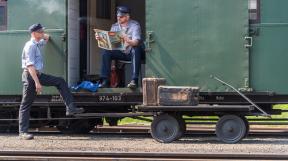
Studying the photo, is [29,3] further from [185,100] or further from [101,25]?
[185,100]

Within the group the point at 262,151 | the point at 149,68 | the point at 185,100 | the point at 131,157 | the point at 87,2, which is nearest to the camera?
the point at 131,157

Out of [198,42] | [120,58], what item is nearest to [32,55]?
[120,58]

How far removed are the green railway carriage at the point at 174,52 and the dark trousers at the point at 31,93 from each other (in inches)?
19.5

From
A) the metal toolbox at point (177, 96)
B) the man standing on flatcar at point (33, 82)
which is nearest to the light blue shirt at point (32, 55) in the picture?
the man standing on flatcar at point (33, 82)

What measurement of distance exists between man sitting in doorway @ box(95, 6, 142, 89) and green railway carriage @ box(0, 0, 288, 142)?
0.63 ft

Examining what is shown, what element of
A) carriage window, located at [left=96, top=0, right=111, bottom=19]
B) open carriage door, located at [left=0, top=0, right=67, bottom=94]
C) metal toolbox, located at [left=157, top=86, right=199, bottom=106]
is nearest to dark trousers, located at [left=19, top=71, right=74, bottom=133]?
open carriage door, located at [left=0, top=0, right=67, bottom=94]

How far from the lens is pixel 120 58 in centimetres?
1084

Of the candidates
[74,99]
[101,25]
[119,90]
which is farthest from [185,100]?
[101,25]

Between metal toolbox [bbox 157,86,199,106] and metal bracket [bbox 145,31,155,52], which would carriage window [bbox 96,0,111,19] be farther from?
metal toolbox [bbox 157,86,199,106]

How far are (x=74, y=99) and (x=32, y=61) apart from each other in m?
1.13

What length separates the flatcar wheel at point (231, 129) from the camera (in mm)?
9562

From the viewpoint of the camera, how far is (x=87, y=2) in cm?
1152

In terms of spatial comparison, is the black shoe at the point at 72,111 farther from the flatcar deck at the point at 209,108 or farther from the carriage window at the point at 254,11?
the carriage window at the point at 254,11

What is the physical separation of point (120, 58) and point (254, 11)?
256 centimetres
